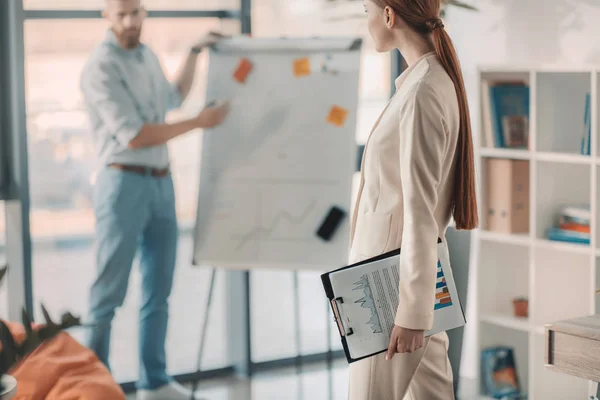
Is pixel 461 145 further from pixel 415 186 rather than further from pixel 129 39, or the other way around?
pixel 129 39

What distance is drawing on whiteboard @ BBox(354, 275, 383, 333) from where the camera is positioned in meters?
1.93

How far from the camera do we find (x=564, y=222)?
3607 mm

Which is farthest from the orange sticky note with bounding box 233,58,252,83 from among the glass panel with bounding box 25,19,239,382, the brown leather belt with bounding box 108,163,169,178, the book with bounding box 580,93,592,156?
the book with bounding box 580,93,592,156

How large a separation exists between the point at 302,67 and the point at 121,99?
758 mm

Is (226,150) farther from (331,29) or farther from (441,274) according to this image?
(441,274)

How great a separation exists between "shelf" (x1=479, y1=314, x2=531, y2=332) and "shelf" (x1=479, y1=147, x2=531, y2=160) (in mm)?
699

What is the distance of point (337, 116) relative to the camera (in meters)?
3.63

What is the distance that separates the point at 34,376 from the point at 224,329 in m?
1.72

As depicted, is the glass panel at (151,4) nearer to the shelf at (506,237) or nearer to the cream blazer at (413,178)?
the shelf at (506,237)

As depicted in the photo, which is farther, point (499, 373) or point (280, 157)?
point (499, 373)

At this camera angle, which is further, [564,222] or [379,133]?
[564,222]

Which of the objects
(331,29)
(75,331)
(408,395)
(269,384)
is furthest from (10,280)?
(408,395)

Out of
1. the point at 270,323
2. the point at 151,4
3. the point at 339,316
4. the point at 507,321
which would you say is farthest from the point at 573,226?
the point at 151,4

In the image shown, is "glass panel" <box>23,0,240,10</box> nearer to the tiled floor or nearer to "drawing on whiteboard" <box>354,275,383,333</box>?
the tiled floor
